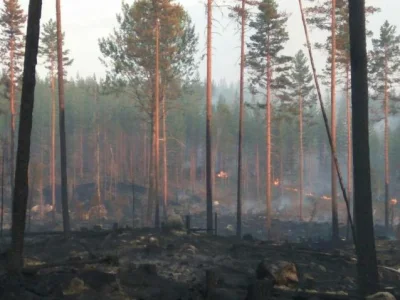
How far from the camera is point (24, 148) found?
31.8 feet

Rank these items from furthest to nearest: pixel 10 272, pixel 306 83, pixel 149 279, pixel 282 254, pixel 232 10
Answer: pixel 306 83
pixel 232 10
pixel 282 254
pixel 149 279
pixel 10 272

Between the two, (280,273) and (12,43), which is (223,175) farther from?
(280,273)

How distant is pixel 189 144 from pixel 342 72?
4507cm

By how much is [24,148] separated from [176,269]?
6.23 meters

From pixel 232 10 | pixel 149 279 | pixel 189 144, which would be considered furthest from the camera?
pixel 189 144

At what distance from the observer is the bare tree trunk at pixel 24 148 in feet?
31.2

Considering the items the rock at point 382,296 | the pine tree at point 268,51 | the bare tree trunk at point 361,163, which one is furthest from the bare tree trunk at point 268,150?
the rock at point 382,296

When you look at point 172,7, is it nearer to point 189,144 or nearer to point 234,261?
point 234,261

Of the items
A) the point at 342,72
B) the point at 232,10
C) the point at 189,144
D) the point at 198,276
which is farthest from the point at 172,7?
the point at 189,144

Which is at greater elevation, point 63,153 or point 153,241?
point 63,153

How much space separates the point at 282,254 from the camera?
55.6ft

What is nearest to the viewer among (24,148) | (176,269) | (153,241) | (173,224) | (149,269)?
(24,148)

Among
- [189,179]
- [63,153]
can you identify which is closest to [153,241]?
[63,153]

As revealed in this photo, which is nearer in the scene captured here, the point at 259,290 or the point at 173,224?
the point at 259,290
